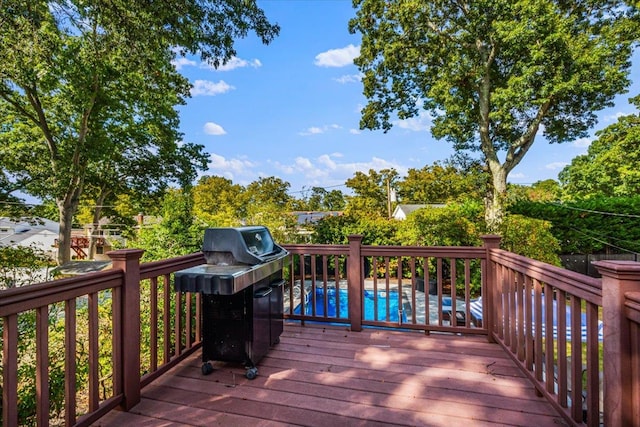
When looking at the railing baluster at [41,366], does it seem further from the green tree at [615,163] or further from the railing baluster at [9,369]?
the green tree at [615,163]

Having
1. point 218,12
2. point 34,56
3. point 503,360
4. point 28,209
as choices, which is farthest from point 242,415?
point 28,209

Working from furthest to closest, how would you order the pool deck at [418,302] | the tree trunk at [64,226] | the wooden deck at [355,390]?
the tree trunk at [64,226], the pool deck at [418,302], the wooden deck at [355,390]

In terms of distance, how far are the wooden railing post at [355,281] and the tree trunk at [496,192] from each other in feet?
23.0

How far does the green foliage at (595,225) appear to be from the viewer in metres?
10.2

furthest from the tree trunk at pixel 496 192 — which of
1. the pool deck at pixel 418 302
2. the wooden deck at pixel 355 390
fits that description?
the wooden deck at pixel 355 390

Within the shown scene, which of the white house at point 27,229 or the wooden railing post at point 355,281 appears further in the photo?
the white house at point 27,229

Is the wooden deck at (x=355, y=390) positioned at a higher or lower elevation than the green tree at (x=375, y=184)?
lower

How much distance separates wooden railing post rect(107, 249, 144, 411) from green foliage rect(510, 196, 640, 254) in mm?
11100

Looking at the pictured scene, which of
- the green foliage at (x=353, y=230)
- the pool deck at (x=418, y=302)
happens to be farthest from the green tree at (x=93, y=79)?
the green foliage at (x=353, y=230)

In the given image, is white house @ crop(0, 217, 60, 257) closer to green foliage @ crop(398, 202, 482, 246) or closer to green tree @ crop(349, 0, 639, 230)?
green foliage @ crop(398, 202, 482, 246)

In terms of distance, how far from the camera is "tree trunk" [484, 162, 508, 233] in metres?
9.33

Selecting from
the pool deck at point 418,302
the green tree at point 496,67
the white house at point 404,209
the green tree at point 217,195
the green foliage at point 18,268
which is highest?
the green tree at point 496,67

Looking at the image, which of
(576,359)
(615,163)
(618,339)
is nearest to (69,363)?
(618,339)

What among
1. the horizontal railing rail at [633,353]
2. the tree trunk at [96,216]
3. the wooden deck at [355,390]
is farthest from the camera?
the tree trunk at [96,216]
